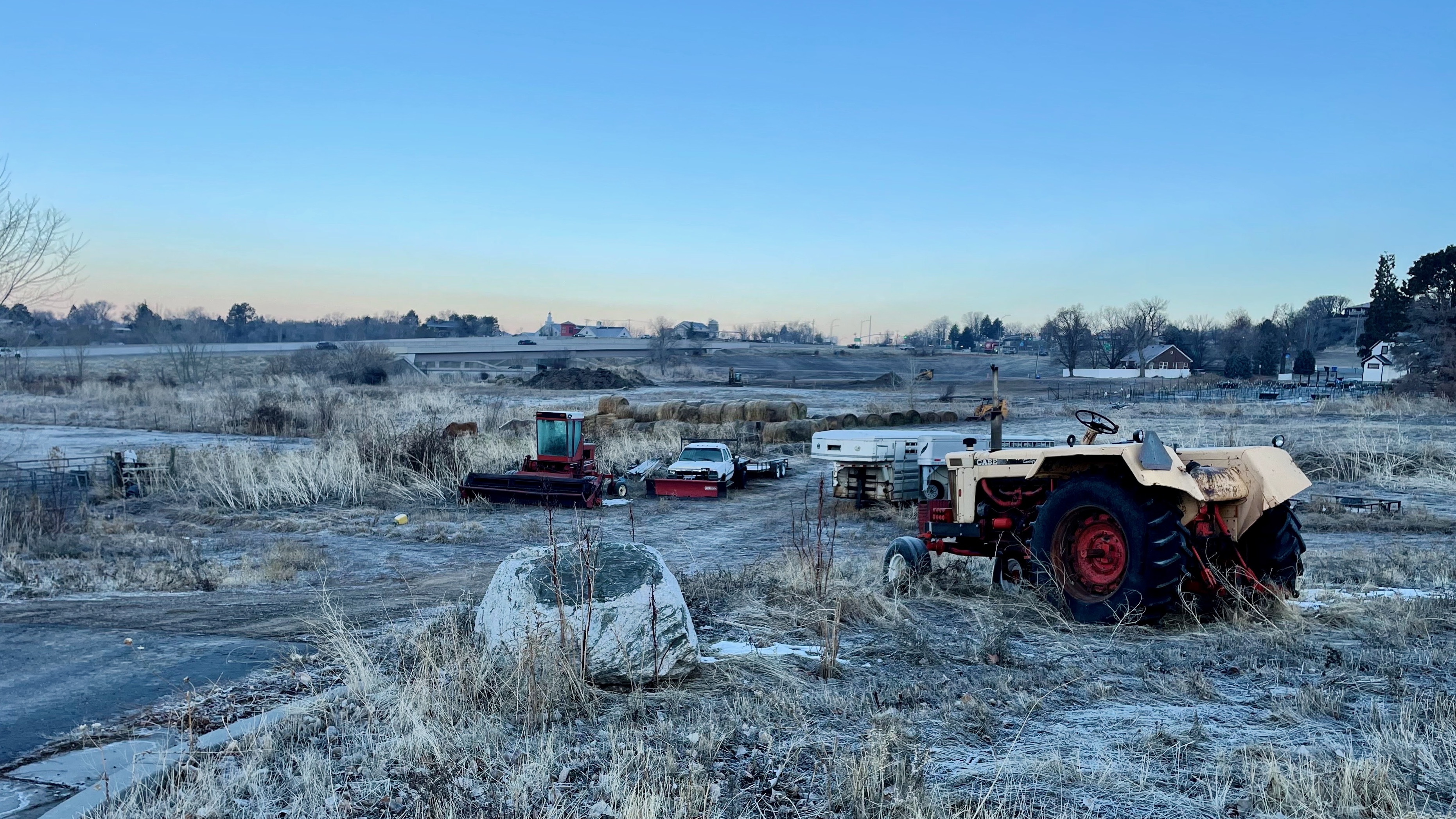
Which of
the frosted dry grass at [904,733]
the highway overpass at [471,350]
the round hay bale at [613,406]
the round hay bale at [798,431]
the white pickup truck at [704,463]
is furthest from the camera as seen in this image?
the highway overpass at [471,350]

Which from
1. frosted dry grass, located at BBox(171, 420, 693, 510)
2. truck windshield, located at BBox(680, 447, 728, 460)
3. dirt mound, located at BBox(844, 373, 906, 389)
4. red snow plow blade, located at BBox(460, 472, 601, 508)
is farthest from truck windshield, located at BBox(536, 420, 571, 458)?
dirt mound, located at BBox(844, 373, 906, 389)

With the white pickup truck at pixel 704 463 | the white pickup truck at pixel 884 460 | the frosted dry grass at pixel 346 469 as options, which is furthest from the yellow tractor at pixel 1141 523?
the frosted dry grass at pixel 346 469

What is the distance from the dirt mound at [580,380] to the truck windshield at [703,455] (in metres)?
40.9

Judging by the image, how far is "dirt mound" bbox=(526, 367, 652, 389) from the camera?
213 ft

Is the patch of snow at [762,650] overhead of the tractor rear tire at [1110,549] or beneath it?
beneath

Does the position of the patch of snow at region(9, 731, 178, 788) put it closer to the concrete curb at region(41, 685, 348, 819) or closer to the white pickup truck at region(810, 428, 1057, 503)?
the concrete curb at region(41, 685, 348, 819)

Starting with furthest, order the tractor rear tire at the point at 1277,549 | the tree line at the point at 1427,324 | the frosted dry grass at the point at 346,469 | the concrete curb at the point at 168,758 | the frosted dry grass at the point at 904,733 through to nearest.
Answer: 1. the tree line at the point at 1427,324
2. the frosted dry grass at the point at 346,469
3. the tractor rear tire at the point at 1277,549
4. the concrete curb at the point at 168,758
5. the frosted dry grass at the point at 904,733

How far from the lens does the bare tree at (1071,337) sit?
97.1m

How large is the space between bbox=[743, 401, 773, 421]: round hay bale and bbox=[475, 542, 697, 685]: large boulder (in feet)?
93.5

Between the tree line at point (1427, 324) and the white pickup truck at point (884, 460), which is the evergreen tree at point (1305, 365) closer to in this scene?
Result: the tree line at point (1427, 324)

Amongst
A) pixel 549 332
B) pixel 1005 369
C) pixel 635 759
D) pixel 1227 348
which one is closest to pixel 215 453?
pixel 635 759

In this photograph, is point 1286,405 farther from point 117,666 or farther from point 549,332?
point 549,332

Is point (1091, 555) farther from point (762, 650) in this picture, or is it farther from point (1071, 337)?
point (1071, 337)

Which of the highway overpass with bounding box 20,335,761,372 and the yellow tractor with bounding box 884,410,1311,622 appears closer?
the yellow tractor with bounding box 884,410,1311,622
